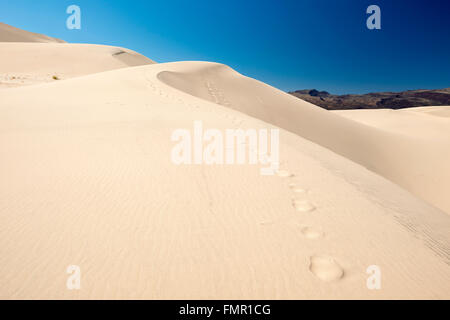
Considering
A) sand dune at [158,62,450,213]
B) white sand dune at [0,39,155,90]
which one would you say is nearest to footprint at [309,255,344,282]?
sand dune at [158,62,450,213]

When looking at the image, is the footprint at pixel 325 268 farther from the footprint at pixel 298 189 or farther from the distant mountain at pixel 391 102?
the distant mountain at pixel 391 102

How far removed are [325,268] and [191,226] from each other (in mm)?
858

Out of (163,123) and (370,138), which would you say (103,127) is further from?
(370,138)

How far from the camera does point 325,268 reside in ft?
4.21

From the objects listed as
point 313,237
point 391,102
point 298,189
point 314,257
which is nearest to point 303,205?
point 298,189

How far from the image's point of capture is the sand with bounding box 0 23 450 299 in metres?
1.16

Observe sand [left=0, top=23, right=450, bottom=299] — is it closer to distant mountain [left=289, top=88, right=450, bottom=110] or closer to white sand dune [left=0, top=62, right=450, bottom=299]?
white sand dune [left=0, top=62, right=450, bottom=299]

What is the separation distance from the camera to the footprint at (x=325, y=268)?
48.3 inches

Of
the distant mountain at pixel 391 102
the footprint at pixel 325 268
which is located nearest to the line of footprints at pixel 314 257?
the footprint at pixel 325 268

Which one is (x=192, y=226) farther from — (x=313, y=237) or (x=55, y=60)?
(x=55, y=60)

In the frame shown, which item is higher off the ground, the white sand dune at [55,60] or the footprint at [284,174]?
the white sand dune at [55,60]

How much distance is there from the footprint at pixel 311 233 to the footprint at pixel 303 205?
25cm
